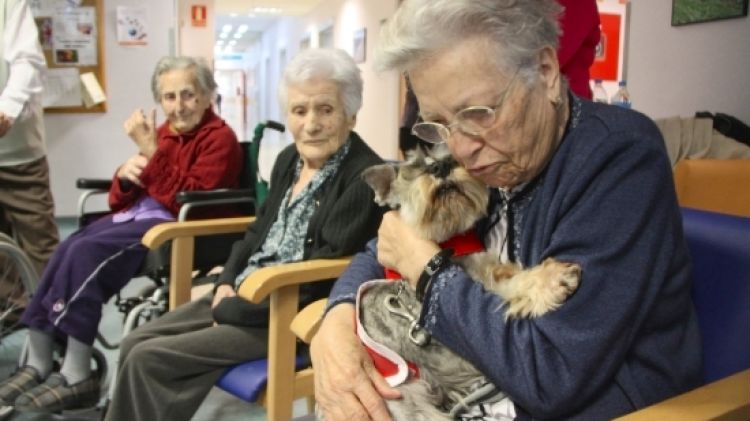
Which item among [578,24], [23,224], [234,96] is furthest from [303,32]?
[578,24]

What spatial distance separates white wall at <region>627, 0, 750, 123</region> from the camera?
8.45 ft

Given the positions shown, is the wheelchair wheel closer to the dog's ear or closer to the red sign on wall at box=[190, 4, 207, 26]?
the dog's ear

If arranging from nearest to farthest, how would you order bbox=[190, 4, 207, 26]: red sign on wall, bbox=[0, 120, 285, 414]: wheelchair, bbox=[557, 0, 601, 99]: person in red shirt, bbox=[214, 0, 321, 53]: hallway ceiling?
bbox=[557, 0, 601, 99]: person in red shirt < bbox=[0, 120, 285, 414]: wheelchair < bbox=[190, 4, 207, 26]: red sign on wall < bbox=[214, 0, 321, 53]: hallway ceiling

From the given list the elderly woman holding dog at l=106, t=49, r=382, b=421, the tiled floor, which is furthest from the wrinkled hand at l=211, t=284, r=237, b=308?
the tiled floor

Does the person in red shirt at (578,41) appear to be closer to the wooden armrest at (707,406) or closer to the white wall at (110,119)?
the wooden armrest at (707,406)

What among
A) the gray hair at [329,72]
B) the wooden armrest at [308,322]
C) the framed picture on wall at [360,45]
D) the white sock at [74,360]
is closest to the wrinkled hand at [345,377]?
the wooden armrest at [308,322]

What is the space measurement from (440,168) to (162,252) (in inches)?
59.8

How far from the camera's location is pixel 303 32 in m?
13.3

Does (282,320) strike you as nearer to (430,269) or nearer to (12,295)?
(430,269)

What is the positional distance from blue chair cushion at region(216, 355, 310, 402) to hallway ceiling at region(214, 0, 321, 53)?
10.7 m

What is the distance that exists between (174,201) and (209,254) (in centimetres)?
29

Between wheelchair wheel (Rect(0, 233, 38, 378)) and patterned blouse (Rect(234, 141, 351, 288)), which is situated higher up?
patterned blouse (Rect(234, 141, 351, 288))

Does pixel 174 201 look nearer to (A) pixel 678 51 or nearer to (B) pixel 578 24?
(B) pixel 578 24

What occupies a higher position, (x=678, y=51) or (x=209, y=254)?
(x=678, y=51)
